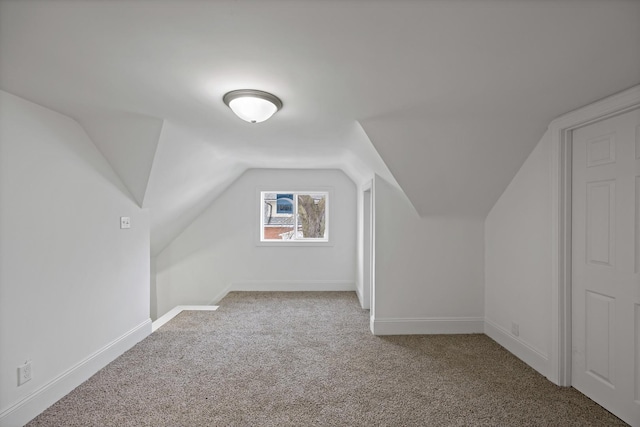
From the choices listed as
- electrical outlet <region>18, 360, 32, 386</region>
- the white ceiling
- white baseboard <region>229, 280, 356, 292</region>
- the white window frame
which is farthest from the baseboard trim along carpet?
electrical outlet <region>18, 360, 32, 386</region>

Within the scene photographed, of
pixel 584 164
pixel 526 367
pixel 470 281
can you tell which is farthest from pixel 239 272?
pixel 584 164

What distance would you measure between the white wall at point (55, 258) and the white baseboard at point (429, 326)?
8.28 feet

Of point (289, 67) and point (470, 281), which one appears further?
point (470, 281)

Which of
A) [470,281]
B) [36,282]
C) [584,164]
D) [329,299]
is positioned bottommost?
[329,299]

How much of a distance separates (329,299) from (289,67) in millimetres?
3731

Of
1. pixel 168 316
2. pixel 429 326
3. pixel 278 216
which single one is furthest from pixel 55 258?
pixel 278 216

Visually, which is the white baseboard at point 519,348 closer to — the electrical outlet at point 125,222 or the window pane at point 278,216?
the window pane at point 278,216

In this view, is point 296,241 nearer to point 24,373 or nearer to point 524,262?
point 524,262

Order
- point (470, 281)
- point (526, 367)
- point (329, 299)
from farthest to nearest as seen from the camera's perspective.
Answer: point (329, 299) → point (470, 281) → point (526, 367)

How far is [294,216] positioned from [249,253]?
38.4 inches

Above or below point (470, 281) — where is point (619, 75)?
above

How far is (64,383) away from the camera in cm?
225

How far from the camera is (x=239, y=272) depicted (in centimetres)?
532

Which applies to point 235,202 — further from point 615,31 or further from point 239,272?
point 615,31
